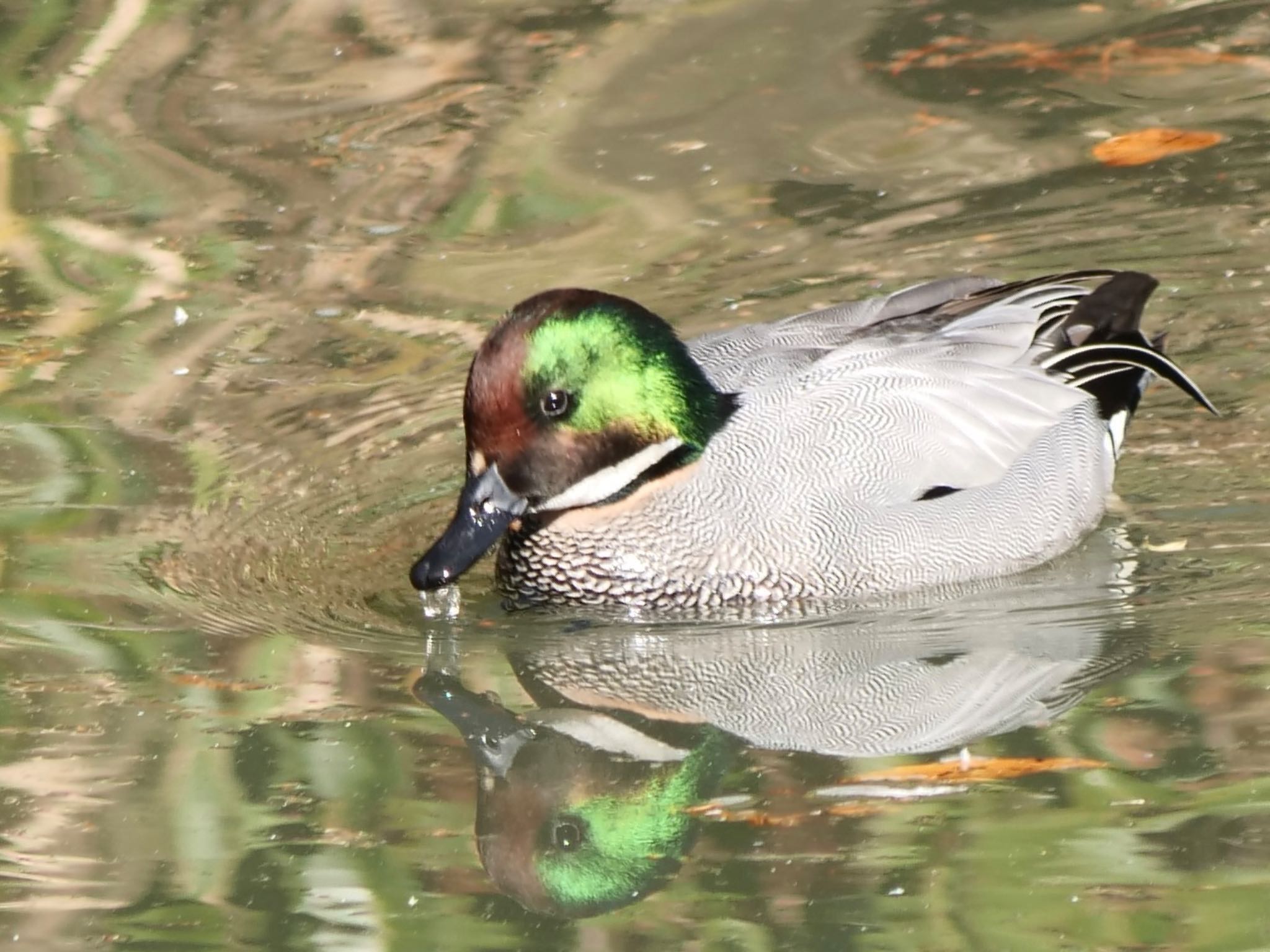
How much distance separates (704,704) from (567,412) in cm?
89

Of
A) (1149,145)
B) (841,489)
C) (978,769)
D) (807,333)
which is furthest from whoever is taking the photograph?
(1149,145)

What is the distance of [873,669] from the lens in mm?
5203

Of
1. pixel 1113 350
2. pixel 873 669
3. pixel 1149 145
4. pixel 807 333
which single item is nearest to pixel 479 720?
pixel 873 669

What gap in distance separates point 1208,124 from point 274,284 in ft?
11.9

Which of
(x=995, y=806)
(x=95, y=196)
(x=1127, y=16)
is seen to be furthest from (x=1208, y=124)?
(x=995, y=806)

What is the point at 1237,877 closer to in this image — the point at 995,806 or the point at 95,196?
the point at 995,806

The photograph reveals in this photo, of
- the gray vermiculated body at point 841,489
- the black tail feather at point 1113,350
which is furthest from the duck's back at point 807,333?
the black tail feather at point 1113,350

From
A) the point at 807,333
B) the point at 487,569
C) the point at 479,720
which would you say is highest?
the point at 807,333

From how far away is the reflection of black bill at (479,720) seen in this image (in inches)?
188

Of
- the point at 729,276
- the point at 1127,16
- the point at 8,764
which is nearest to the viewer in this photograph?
the point at 8,764

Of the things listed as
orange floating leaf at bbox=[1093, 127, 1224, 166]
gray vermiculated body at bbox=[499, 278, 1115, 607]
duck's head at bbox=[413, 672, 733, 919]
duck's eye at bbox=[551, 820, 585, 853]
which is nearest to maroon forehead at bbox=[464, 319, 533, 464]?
gray vermiculated body at bbox=[499, 278, 1115, 607]

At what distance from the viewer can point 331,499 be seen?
638cm

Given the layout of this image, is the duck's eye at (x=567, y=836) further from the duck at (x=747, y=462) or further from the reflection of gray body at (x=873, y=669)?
the duck at (x=747, y=462)

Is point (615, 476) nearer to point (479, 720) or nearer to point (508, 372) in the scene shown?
point (508, 372)
